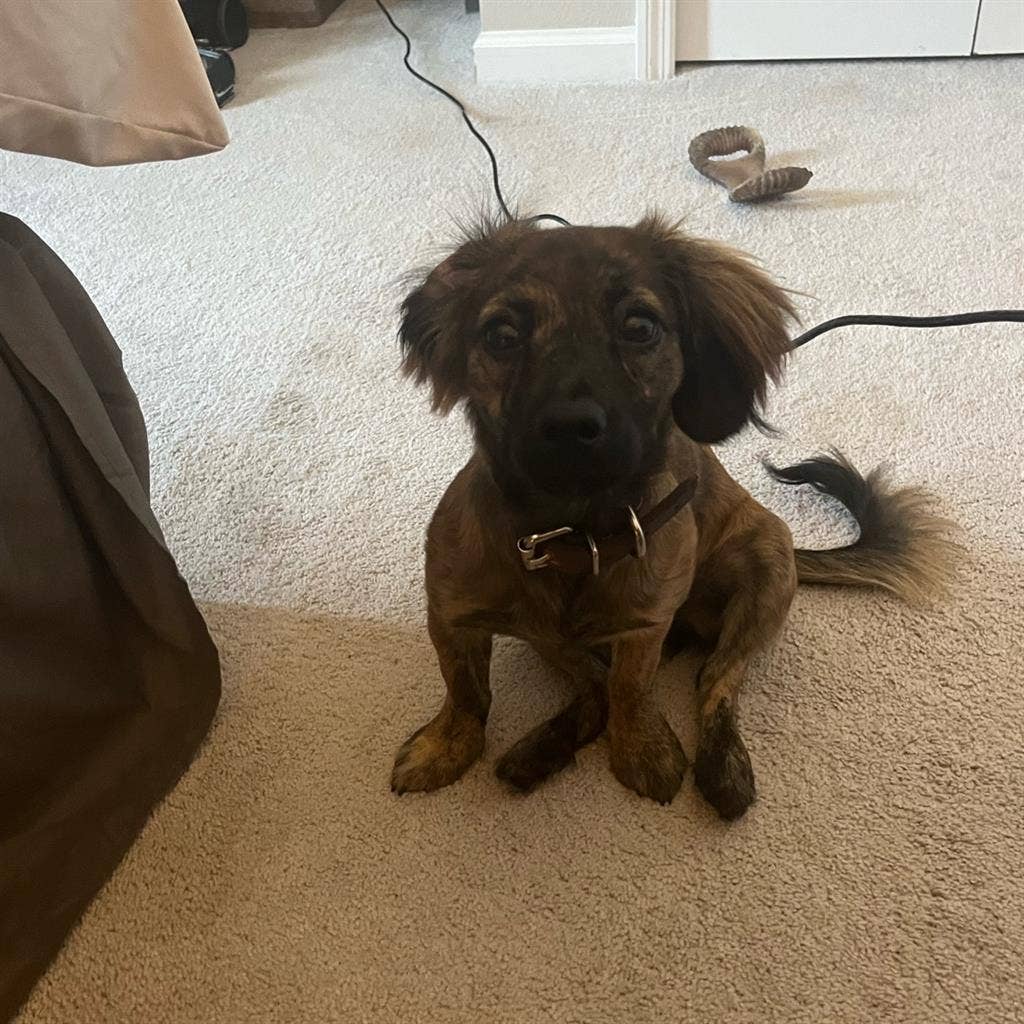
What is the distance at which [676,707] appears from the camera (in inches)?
49.5

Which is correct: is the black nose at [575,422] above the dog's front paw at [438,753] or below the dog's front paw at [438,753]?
above

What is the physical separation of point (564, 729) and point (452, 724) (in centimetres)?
13

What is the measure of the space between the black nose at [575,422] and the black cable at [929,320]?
0.99 m

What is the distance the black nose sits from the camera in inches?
34.6

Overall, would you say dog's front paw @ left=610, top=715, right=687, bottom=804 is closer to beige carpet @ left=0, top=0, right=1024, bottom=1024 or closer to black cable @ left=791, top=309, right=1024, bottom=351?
beige carpet @ left=0, top=0, right=1024, bottom=1024

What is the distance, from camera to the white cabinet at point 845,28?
8.63ft

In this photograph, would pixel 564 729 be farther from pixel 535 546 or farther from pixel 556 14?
pixel 556 14

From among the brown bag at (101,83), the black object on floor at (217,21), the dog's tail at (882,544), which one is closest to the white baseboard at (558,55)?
the black object on floor at (217,21)

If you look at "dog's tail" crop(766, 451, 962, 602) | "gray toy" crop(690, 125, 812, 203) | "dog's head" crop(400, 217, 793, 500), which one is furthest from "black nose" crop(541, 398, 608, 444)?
"gray toy" crop(690, 125, 812, 203)

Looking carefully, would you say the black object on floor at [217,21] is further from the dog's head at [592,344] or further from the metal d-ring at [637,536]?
the metal d-ring at [637,536]

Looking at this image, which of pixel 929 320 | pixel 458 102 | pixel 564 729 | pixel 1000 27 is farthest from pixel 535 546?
pixel 1000 27

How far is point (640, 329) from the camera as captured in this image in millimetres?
966

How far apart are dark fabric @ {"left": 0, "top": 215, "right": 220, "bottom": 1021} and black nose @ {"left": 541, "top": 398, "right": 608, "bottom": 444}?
46cm

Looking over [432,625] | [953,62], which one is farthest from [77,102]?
[953,62]
